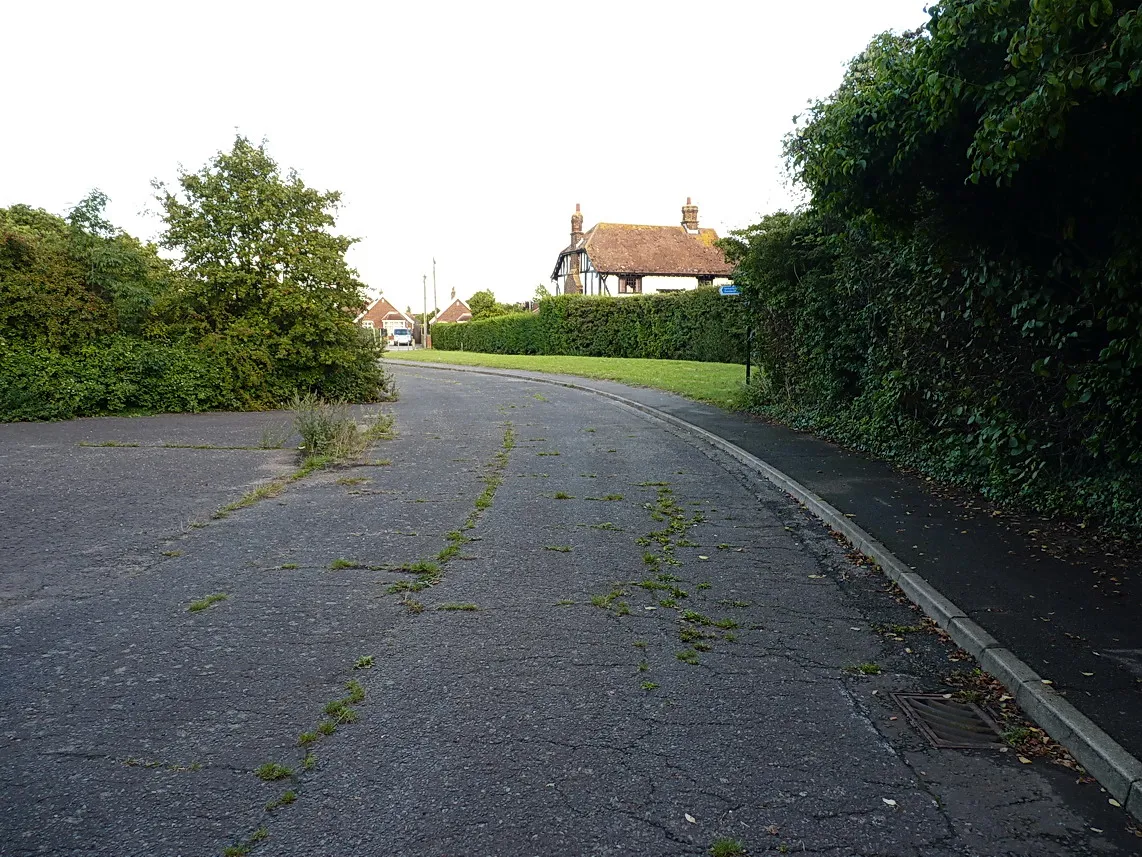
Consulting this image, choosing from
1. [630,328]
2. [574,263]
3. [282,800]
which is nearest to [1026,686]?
[282,800]

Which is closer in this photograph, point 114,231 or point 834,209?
point 834,209

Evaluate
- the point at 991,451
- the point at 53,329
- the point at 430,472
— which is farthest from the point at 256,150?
the point at 991,451

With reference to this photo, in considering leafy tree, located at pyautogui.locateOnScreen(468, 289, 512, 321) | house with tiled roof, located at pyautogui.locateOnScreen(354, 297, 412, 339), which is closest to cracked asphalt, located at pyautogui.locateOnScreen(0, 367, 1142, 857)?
leafy tree, located at pyautogui.locateOnScreen(468, 289, 512, 321)

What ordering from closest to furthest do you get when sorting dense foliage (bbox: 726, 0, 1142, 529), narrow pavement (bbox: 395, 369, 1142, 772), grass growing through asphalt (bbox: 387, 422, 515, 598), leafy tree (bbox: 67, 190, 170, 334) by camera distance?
narrow pavement (bbox: 395, 369, 1142, 772) → dense foliage (bbox: 726, 0, 1142, 529) → grass growing through asphalt (bbox: 387, 422, 515, 598) → leafy tree (bbox: 67, 190, 170, 334)

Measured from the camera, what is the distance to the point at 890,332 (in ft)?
34.7

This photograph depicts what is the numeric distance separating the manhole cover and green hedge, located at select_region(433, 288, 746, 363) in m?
22.7

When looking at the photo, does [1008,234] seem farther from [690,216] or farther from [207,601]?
[690,216]

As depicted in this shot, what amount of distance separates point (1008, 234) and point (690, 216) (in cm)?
5528

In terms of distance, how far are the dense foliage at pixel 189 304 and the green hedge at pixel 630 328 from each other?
41.6 ft

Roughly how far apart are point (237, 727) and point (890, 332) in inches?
358

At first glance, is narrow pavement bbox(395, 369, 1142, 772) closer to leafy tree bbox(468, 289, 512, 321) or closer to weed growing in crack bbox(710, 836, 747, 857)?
weed growing in crack bbox(710, 836, 747, 857)

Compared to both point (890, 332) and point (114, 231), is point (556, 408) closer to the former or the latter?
point (890, 332)

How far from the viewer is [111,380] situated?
59.7 feet

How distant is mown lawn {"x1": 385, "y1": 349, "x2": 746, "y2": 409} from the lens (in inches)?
843
